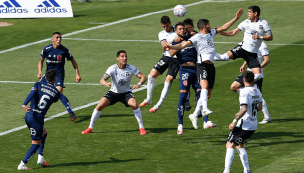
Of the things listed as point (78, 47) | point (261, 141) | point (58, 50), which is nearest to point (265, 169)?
point (261, 141)

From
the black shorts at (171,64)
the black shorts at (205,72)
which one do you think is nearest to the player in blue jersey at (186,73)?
the black shorts at (205,72)

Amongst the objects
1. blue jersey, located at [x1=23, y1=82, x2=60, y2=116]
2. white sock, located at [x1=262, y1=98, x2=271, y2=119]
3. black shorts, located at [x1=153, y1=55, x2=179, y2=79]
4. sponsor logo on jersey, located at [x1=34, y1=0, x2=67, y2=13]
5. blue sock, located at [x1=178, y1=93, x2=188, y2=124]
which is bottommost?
white sock, located at [x1=262, y1=98, x2=271, y2=119]

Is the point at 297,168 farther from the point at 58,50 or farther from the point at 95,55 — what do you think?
the point at 95,55

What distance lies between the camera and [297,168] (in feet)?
32.8

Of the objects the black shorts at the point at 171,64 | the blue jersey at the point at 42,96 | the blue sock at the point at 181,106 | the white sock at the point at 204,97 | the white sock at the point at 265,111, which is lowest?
the white sock at the point at 265,111

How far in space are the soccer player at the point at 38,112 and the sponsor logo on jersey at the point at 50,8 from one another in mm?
23756

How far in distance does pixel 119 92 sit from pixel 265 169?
4398 millimetres

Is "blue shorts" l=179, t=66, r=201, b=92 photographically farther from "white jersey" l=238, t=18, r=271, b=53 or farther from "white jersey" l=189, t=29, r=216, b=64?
"white jersey" l=238, t=18, r=271, b=53

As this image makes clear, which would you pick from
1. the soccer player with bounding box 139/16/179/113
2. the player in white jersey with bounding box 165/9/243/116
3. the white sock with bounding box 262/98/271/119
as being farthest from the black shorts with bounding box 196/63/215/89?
the white sock with bounding box 262/98/271/119

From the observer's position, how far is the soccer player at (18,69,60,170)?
32.9 feet

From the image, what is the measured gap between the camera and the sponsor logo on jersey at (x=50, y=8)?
110 feet

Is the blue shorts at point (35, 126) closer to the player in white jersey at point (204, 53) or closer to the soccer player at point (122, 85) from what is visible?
the soccer player at point (122, 85)

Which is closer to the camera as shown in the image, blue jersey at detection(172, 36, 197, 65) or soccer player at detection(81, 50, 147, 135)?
soccer player at detection(81, 50, 147, 135)

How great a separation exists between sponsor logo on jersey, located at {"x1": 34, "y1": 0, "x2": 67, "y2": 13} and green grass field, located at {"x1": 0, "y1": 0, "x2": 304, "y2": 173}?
8.13ft
